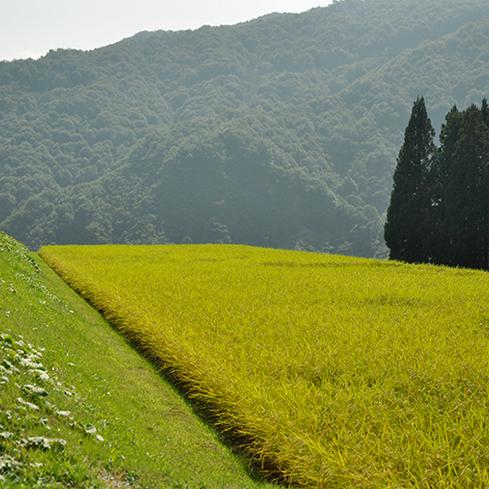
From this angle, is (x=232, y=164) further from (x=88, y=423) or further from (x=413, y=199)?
(x=88, y=423)

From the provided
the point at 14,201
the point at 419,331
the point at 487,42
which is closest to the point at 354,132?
the point at 487,42

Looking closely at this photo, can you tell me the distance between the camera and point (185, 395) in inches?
395

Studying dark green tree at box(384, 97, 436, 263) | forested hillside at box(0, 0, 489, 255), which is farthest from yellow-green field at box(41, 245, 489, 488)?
forested hillside at box(0, 0, 489, 255)

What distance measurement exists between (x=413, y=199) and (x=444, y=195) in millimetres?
3212

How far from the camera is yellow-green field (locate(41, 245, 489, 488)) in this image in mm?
6379

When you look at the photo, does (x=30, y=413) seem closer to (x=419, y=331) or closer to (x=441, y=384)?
(x=441, y=384)

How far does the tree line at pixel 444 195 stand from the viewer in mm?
37781

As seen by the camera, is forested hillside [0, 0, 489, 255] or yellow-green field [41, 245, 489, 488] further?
forested hillside [0, 0, 489, 255]

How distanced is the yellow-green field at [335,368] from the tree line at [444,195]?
18.3m

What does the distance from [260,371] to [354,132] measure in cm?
16311

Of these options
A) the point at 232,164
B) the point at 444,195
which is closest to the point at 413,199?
the point at 444,195

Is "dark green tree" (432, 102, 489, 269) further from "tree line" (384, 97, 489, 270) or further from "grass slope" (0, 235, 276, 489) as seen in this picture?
"grass slope" (0, 235, 276, 489)

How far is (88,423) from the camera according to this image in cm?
670

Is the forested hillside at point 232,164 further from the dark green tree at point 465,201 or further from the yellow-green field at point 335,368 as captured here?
the yellow-green field at point 335,368
